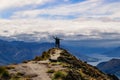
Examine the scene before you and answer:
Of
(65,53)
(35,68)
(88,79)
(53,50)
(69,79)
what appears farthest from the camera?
(53,50)

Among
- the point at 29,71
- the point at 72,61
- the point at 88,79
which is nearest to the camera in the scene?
the point at 88,79

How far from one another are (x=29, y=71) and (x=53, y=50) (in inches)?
1192

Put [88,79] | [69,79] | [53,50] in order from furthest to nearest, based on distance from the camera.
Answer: [53,50], [88,79], [69,79]

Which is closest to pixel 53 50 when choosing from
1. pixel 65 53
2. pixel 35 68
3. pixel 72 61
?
pixel 65 53

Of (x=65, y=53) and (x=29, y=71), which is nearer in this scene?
(x=29, y=71)

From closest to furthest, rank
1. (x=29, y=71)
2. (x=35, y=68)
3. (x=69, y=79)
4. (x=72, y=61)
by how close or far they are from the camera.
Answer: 1. (x=69, y=79)
2. (x=29, y=71)
3. (x=35, y=68)
4. (x=72, y=61)

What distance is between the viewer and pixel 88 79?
53.7 meters

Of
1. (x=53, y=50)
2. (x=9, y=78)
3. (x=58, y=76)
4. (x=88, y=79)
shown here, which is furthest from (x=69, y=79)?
(x=53, y=50)

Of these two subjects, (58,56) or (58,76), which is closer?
(58,76)

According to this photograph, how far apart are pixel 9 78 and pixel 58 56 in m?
26.9

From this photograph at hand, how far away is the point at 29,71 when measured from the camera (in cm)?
5988

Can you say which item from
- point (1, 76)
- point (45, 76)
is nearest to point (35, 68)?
point (45, 76)

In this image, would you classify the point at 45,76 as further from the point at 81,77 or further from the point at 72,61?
the point at 72,61

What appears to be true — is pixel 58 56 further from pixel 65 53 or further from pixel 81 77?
pixel 81 77
